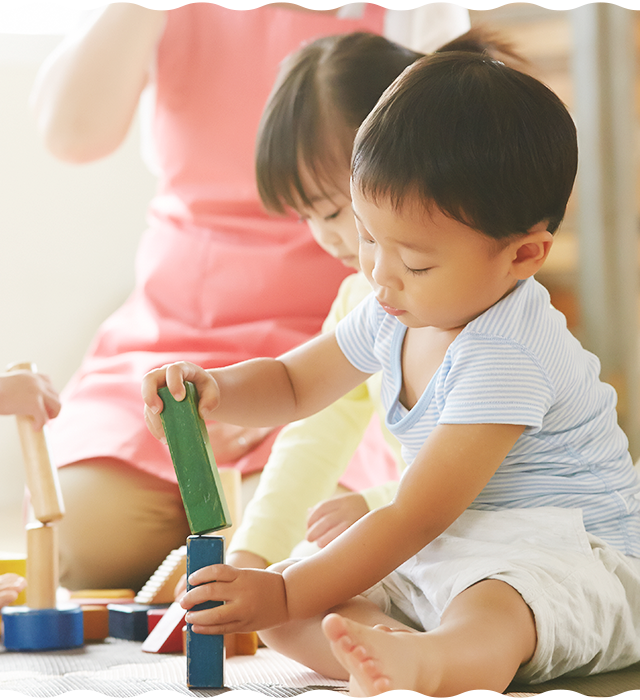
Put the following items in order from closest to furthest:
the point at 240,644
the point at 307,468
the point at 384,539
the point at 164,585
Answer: the point at 384,539
the point at 240,644
the point at 164,585
the point at 307,468

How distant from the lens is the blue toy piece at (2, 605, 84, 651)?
0.76 meters

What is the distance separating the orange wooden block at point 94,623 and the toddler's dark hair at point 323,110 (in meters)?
0.43

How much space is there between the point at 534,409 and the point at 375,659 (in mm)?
220

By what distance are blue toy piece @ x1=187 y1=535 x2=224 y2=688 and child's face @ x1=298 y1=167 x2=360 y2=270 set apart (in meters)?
0.40

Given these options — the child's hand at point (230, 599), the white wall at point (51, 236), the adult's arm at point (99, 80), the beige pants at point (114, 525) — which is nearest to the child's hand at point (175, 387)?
the child's hand at point (230, 599)

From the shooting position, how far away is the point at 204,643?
22.6 inches

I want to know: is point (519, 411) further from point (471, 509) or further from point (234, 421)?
point (234, 421)

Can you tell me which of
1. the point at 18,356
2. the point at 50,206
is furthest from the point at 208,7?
the point at 18,356

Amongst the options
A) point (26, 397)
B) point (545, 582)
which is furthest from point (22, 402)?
point (545, 582)

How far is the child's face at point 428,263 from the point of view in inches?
23.2

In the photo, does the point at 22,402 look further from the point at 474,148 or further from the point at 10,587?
the point at 474,148

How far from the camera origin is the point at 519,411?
0.60 m

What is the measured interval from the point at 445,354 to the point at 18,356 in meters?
1.01

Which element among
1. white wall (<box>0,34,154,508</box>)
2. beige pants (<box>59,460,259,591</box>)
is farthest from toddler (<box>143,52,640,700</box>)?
white wall (<box>0,34,154,508</box>)
